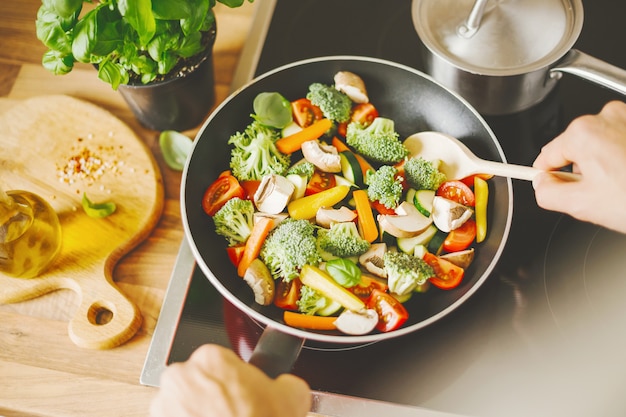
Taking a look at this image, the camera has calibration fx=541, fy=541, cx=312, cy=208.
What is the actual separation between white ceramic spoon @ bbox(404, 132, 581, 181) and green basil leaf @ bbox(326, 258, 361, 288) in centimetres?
31

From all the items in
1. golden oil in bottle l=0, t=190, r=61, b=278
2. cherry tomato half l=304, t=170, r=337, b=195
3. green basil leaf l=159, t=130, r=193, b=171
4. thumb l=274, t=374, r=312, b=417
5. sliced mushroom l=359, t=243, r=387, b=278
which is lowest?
golden oil in bottle l=0, t=190, r=61, b=278

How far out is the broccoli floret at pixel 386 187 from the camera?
1077 mm

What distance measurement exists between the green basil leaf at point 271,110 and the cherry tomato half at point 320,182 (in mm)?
136

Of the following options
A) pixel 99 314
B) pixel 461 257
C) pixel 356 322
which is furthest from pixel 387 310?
pixel 99 314


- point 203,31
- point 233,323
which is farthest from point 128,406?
point 203,31

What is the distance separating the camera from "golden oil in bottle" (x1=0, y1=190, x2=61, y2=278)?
106 cm

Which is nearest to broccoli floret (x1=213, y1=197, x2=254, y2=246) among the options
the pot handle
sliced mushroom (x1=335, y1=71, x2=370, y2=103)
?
sliced mushroom (x1=335, y1=71, x2=370, y2=103)

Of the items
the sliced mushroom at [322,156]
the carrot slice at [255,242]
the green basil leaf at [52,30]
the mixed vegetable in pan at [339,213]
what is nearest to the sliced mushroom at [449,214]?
the mixed vegetable in pan at [339,213]

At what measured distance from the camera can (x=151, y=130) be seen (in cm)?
133

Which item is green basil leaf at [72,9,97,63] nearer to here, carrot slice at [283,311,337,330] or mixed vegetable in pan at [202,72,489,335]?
mixed vegetable in pan at [202,72,489,335]

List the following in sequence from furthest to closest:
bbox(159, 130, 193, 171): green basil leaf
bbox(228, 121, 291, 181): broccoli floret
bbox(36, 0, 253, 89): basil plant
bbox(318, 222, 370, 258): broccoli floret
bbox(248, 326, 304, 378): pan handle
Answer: bbox(159, 130, 193, 171): green basil leaf < bbox(228, 121, 291, 181): broccoli floret < bbox(318, 222, 370, 258): broccoli floret < bbox(36, 0, 253, 89): basil plant < bbox(248, 326, 304, 378): pan handle

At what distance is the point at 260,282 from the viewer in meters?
Answer: 0.99

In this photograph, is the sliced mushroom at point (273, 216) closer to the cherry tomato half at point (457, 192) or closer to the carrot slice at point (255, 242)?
the carrot slice at point (255, 242)

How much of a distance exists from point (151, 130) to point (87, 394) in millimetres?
620
